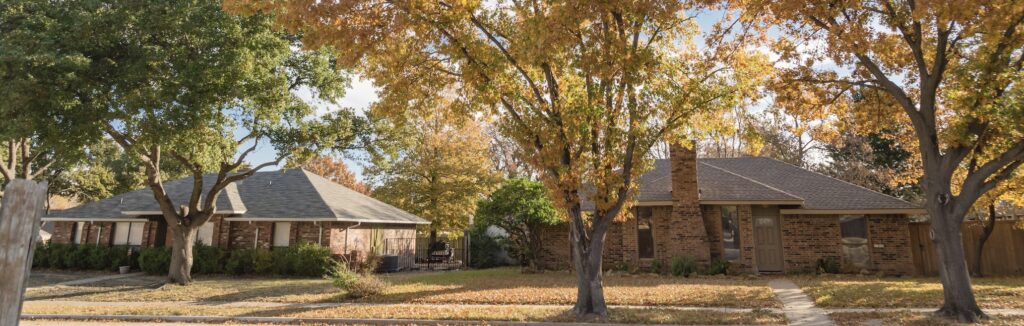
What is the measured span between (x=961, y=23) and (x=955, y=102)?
177 centimetres

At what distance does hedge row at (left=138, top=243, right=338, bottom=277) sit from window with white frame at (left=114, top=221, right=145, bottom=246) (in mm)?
2645

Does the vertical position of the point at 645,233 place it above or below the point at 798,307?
above

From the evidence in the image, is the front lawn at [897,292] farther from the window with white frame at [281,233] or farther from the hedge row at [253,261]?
the window with white frame at [281,233]

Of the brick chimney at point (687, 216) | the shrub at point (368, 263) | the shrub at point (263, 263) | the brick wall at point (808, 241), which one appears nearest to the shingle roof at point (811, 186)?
the brick wall at point (808, 241)

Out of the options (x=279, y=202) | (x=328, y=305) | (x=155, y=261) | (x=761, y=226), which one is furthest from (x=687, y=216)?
(x=155, y=261)

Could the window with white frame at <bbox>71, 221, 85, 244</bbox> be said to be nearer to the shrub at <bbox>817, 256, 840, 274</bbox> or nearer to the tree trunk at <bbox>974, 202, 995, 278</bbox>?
the shrub at <bbox>817, 256, 840, 274</bbox>

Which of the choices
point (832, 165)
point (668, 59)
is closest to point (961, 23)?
point (668, 59)

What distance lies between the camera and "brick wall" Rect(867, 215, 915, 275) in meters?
18.0

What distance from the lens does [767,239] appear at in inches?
753

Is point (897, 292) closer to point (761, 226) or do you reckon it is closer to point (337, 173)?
point (761, 226)

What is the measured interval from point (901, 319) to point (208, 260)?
2190 cm

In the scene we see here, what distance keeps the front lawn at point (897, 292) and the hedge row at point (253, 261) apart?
52.0 feet

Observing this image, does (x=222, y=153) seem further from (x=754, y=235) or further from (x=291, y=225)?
(x=754, y=235)

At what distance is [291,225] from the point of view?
68.4ft
